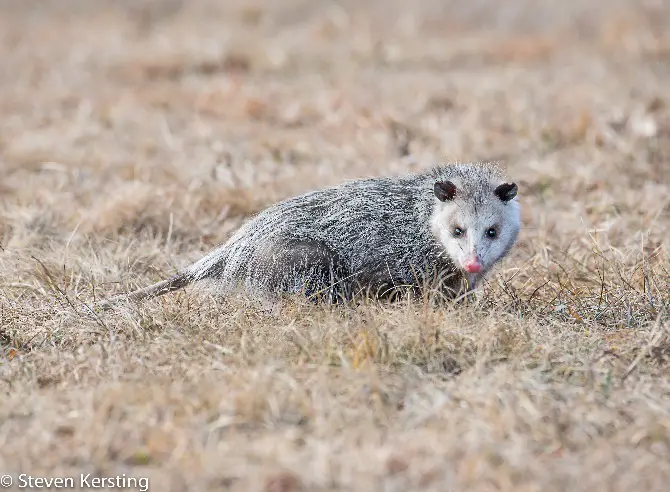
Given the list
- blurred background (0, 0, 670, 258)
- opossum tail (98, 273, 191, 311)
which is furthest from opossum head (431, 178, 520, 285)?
blurred background (0, 0, 670, 258)

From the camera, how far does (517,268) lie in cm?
515

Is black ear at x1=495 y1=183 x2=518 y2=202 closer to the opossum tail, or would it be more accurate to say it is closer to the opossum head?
the opossum head

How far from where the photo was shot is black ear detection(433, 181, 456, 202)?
4719mm

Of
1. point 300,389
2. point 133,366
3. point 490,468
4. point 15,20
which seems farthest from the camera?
point 15,20

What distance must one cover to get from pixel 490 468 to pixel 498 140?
5219 millimetres

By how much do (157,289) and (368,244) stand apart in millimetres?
1038

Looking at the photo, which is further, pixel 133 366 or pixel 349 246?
pixel 349 246

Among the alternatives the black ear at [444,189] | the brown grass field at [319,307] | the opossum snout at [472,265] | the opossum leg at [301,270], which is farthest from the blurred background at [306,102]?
the opossum snout at [472,265]


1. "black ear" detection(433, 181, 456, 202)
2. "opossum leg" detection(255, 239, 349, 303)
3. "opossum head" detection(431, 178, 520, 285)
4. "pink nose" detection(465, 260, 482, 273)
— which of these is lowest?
"opossum leg" detection(255, 239, 349, 303)

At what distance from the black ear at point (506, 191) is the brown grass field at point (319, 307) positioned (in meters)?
0.45

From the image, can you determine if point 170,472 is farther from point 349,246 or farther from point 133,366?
point 349,246

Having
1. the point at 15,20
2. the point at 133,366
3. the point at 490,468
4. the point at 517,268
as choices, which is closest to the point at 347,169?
the point at 517,268

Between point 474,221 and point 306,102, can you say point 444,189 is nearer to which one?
point 474,221

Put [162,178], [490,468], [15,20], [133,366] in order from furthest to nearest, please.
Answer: [15,20], [162,178], [133,366], [490,468]
